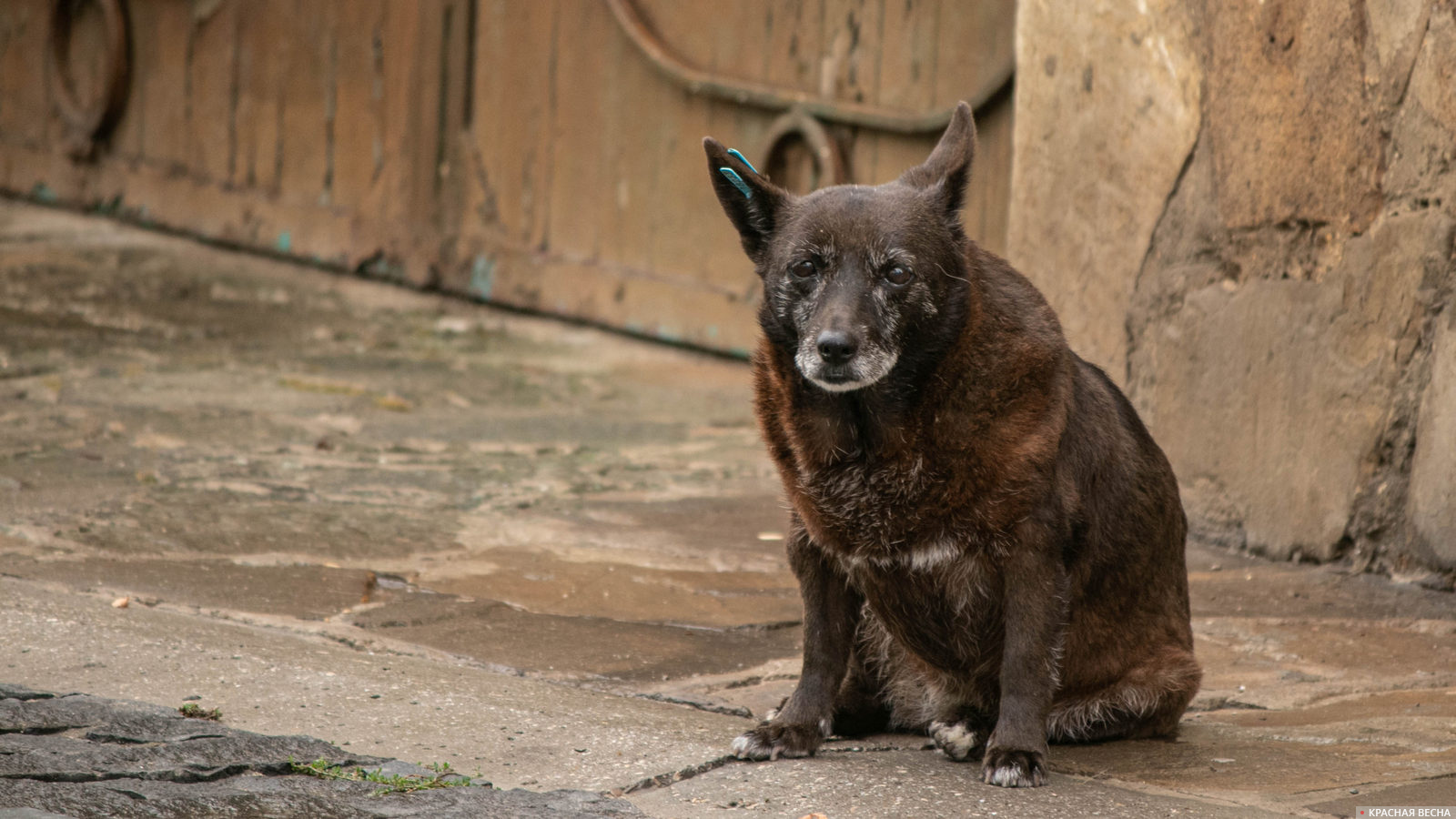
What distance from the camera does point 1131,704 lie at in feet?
9.32

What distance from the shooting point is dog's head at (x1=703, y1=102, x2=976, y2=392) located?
8.62ft

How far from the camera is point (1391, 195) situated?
148 inches

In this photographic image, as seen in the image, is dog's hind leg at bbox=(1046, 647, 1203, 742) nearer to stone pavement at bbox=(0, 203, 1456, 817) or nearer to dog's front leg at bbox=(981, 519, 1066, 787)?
stone pavement at bbox=(0, 203, 1456, 817)

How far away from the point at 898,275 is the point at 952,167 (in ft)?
0.81

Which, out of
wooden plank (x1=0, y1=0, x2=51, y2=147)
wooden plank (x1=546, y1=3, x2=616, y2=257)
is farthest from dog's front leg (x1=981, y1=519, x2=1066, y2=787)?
wooden plank (x1=0, y1=0, x2=51, y2=147)

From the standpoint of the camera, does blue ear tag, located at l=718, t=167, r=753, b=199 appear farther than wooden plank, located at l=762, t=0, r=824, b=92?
No

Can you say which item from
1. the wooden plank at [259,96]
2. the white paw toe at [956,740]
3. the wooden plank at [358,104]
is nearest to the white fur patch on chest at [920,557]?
the white paw toe at [956,740]

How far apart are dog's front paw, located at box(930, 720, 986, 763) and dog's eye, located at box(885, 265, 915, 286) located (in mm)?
755

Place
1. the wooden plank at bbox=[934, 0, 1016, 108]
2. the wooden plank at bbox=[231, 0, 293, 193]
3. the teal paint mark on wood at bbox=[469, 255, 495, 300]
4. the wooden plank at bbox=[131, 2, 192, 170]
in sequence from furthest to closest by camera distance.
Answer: the wooden plank at bbox=[131, 2, 192, 170] < the wooden plank at bbox=[231, 0, 293, 193] < the teal paint mark on wood at bbox=[469, 255, 495, 300] < the wooden plank at bbox=[934, 0, 1016, 108]

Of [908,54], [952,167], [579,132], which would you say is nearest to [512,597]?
[952,167]

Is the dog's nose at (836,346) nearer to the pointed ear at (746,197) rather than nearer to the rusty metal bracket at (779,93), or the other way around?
the pointed ear at (746,197)

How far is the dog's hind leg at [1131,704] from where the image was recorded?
284 cm

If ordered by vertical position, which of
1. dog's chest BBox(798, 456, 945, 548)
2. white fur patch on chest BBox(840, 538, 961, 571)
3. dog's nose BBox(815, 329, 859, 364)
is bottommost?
white fur patch on chest BBox(840, 538, 961, 571)

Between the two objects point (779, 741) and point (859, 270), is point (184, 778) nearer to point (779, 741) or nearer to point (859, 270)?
point (779, 741)
